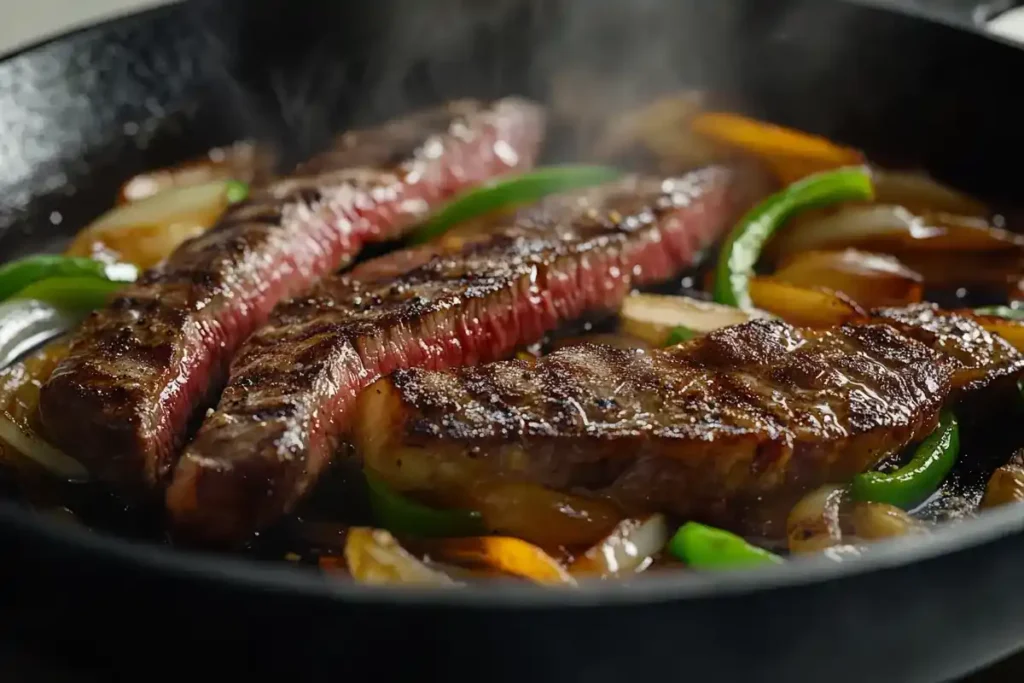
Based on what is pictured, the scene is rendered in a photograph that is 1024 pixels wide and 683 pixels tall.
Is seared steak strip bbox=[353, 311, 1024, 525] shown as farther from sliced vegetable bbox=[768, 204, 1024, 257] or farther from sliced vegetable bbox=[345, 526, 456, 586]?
sliced vegetable bbox=[768, 204, 1024, 257]

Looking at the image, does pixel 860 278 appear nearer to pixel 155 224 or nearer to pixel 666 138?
pixel 666 138

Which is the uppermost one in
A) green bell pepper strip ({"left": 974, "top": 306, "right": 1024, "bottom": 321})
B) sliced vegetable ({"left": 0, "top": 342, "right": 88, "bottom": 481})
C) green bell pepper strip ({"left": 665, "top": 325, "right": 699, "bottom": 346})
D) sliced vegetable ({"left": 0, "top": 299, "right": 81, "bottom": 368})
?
green bell pepper strip ({"left": 974, "top": 306, "right": 1024, "bottom": 321})

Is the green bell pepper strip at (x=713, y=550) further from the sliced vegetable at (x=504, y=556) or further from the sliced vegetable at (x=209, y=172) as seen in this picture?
the sliced vegetable at (x=209, y=172)

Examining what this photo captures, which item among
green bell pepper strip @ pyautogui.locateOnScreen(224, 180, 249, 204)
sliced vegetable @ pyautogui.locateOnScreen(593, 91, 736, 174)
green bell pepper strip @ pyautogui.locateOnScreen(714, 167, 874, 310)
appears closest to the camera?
green bell pepper strip @ pyautogui.locateOnScreen(714, 167, 874, 310)

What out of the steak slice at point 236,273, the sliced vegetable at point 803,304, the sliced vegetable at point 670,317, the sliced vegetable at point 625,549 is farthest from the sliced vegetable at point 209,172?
the sliced vegetable at point 625,549

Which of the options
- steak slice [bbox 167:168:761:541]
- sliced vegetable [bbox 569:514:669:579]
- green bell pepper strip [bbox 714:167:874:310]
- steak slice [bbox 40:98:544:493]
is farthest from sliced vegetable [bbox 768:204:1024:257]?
sliced vegetable [bbox 569:514:669:579]

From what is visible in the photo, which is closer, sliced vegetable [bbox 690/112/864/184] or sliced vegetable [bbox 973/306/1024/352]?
sliced vegetable [bbox 973/306/1024/352]
